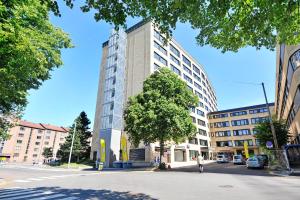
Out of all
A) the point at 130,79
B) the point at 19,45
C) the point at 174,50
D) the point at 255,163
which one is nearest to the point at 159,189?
the point at 19,45

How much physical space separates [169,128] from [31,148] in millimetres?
82376

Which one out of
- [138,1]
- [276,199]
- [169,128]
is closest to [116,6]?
[138,1]

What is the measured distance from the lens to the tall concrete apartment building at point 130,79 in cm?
3791

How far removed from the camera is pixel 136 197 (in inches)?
314

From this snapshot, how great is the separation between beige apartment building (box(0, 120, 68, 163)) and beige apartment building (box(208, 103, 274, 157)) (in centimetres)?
6325

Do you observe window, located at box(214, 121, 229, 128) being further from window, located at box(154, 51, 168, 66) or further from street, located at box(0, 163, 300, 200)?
street, located at box(0, 163, 300, 200)

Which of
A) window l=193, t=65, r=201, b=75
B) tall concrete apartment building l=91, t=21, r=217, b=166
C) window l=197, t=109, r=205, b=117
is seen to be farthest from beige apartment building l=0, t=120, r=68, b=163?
window l=193, t=65, r=201, b=75

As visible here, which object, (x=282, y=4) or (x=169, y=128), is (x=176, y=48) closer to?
(x=169, y=128)

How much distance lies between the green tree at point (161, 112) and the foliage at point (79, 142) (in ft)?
72.0

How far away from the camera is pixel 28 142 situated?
84.2 m

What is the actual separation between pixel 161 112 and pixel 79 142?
2690 cm

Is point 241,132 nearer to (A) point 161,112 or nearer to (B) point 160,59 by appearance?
(B) point 160,59

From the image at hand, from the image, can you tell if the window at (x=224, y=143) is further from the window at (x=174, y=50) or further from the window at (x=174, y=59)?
the window at (x=174, y=50)

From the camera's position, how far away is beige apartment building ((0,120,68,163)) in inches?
3029
